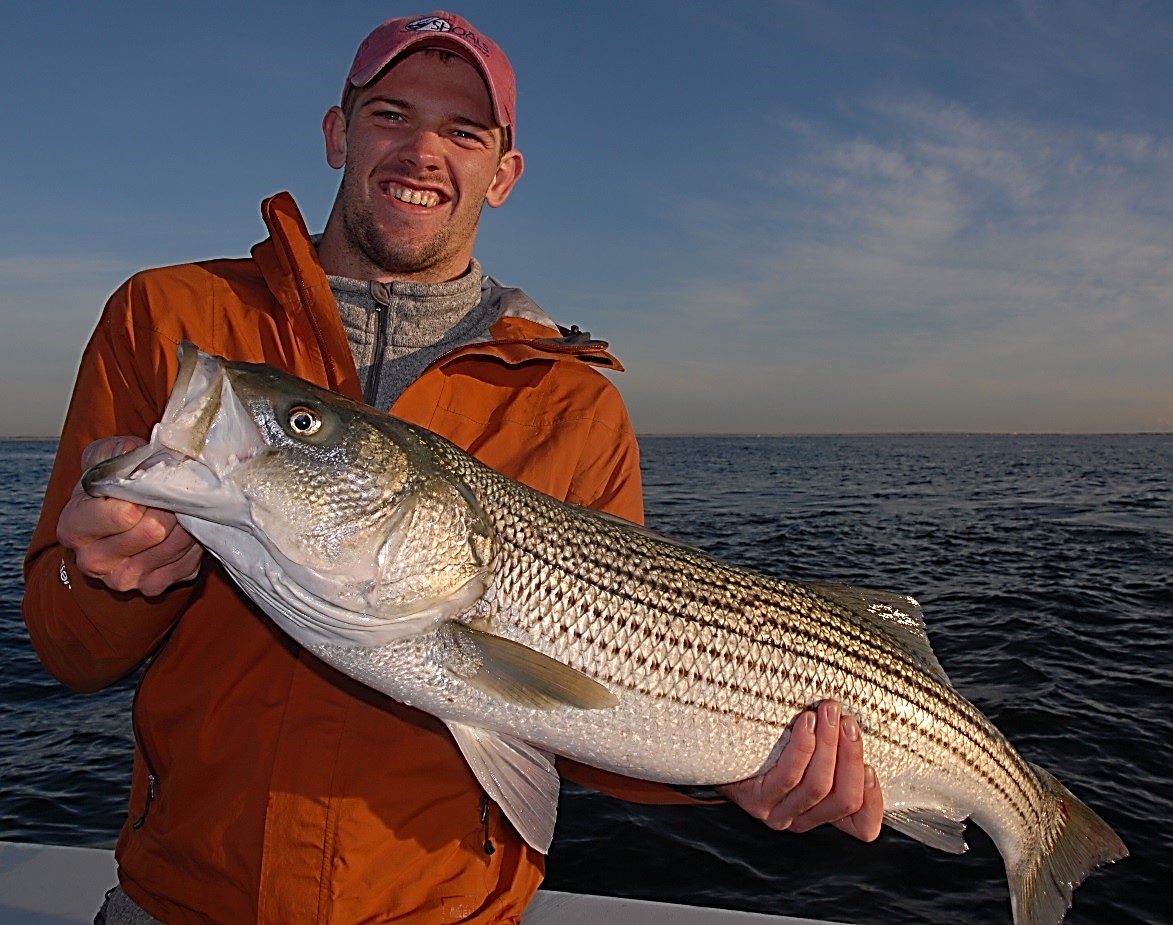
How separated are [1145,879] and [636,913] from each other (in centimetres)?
583

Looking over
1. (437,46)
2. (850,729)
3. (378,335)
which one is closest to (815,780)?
(850,729)

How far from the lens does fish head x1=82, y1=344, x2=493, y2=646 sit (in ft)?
8.20

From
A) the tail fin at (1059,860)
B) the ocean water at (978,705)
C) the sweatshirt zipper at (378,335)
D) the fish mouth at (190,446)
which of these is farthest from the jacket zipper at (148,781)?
the ocean water at (978,705)

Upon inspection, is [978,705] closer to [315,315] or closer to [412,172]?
[412,172]

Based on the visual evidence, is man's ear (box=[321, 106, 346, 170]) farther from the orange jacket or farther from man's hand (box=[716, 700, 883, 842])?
man's hand (box=[716, 700, 883, 842])

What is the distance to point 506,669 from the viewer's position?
2.85 meters

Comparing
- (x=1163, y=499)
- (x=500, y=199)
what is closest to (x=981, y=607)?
(x=500, y=199)

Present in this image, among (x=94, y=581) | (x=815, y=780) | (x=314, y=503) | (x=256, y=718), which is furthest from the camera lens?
(x=815, y=780)

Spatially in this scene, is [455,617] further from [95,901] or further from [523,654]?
[95,901]

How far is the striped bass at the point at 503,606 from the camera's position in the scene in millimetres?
2633

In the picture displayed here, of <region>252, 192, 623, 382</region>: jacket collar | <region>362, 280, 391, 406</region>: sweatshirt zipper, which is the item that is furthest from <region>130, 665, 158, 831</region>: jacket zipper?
<region>362, 280, 391, 406</region>: sweatshirt zipper

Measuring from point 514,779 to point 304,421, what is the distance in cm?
139

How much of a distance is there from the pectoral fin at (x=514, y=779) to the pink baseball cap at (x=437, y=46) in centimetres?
262

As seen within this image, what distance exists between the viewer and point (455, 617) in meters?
2.88
